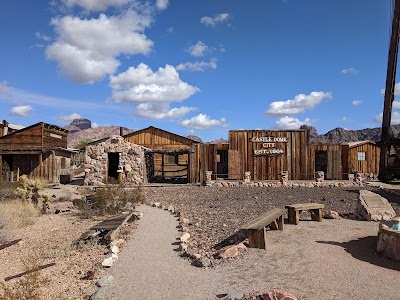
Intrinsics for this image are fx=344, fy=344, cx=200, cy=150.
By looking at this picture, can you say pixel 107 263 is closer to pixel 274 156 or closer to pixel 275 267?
pixel 275 267

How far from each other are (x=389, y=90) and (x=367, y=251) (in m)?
16.3

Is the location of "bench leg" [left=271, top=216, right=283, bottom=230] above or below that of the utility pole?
below

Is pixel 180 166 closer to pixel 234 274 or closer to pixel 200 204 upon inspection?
pixel 200 204

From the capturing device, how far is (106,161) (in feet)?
74.0

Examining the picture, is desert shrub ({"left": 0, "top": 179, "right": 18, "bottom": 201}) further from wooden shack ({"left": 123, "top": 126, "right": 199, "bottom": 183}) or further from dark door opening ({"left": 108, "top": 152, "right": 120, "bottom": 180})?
wooden shack ({"left": 123, "top": 126, "right": 199, "bottom": 183})

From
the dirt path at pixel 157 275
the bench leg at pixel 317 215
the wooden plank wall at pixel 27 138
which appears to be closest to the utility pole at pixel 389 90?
the bench leg at pixel 317 215

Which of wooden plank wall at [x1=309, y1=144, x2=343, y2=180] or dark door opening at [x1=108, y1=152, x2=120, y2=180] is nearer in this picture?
wooden plank wall at [x1=309, y1=144, x2=343, y2=180]

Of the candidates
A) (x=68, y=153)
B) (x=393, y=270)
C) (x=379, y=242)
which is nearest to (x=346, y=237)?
(x=379, y=242)

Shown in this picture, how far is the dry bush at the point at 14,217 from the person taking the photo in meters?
8.73

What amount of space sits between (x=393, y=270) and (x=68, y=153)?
2723 cm

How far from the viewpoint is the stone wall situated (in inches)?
884

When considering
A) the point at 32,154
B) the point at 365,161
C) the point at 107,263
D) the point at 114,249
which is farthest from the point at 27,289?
the point at 365,161

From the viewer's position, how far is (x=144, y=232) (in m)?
8.72

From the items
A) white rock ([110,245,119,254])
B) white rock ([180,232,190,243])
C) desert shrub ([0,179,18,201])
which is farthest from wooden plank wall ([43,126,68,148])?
white rock ([110,245,119,254])
